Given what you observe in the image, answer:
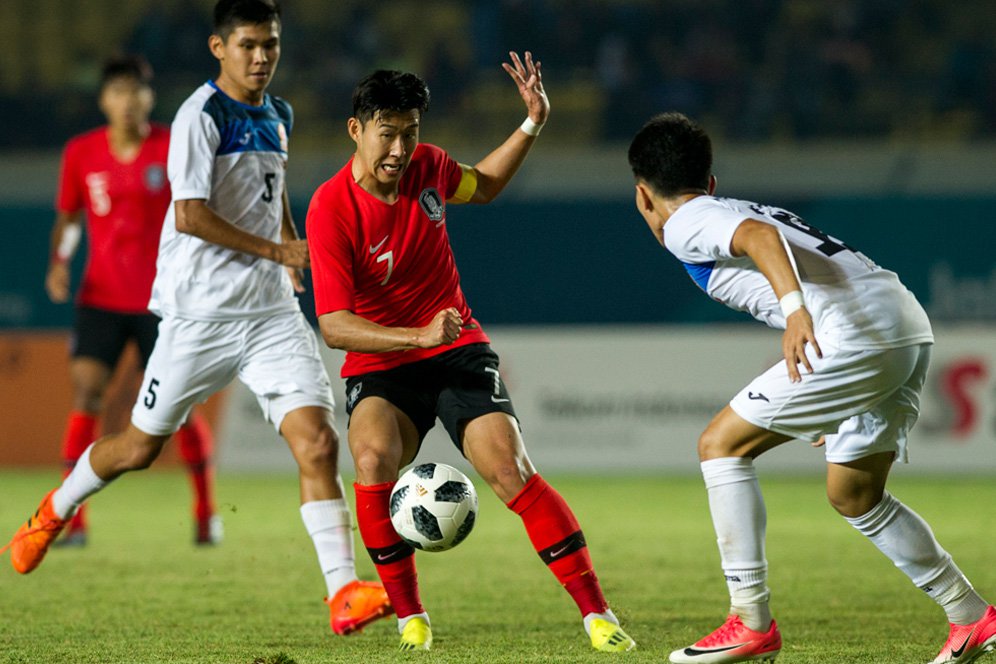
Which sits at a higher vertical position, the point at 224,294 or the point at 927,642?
the point at 224,294

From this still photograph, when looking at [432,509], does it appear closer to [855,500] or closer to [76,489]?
[855,500]

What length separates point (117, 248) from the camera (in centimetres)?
770

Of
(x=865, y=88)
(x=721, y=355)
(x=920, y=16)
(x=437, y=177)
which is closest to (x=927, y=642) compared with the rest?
(x=437, y=177)

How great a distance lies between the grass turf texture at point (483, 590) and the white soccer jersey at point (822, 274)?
1086 millimetres

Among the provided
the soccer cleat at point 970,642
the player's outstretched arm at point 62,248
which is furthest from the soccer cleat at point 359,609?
the player's outstretched arm at point 62,248

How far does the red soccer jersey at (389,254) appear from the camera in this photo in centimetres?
482

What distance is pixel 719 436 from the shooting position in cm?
438

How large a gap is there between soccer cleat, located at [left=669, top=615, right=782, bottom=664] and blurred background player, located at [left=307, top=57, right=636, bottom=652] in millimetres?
373

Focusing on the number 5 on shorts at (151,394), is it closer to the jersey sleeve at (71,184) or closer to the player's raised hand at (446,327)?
the player's raised hand at (446,327)

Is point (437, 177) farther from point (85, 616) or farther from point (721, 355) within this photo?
point (721, 355)

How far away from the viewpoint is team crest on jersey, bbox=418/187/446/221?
5.08 meters

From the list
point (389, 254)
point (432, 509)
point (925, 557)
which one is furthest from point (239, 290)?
point (925, 557)

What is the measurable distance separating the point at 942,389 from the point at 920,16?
7.40 metres

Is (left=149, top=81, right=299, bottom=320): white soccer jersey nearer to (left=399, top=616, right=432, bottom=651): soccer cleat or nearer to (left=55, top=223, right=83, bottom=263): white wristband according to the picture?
(left=399, top=616, right=432, bottom=651): soccer cleat
